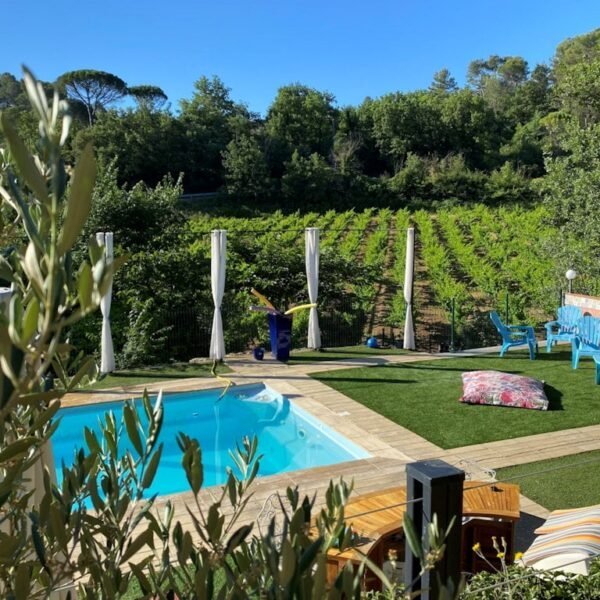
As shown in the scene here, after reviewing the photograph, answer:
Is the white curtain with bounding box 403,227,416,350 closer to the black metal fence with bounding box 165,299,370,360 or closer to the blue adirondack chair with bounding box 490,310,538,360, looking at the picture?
the black metal fence with bounding box 165,299,370,360

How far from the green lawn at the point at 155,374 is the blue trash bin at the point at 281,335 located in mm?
1028

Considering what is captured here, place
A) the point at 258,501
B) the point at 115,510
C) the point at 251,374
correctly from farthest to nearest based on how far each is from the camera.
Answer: the point at 251,374 < the point at 258,501 < the point at 115,510

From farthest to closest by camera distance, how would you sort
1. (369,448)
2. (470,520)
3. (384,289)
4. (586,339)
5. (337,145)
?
(337,145) → (384,289) → (586,339) → (369,448) → (470,520)

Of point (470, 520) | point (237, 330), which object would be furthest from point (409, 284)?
point (470, 520)

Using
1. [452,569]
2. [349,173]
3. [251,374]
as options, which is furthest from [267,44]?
[452,569]

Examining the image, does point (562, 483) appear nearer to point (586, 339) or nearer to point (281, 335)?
point (586, 339)

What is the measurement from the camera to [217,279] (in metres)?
11.5

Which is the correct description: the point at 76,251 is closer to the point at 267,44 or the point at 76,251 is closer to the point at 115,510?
the point at 115,510

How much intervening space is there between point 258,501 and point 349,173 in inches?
1418

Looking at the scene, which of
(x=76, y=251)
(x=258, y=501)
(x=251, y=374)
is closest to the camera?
(x=258, y=501)

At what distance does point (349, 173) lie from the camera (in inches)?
1599

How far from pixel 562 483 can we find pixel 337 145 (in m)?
39.4

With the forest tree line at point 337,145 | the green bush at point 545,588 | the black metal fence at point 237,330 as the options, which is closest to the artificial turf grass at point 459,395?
the black metal fence at point 237,330

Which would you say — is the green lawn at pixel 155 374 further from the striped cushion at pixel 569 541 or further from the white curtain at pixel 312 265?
the striped cushion at pixel 569 541
